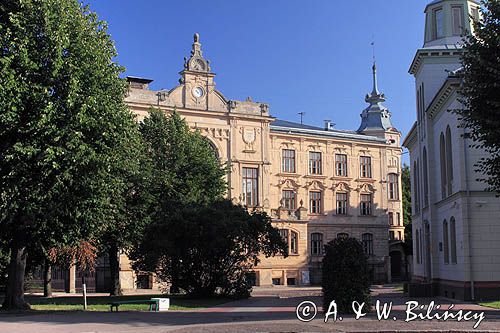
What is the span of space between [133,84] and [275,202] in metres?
18.5

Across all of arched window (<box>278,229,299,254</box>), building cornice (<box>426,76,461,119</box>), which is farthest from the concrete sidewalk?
arched window (<box>278,229,299,254</box>)

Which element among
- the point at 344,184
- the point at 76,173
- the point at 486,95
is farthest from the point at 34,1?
the point at 344,184

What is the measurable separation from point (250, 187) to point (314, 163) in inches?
373

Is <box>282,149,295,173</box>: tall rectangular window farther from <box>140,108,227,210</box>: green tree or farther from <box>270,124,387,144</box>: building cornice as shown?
<box>140,108,227,210</box>: green tree

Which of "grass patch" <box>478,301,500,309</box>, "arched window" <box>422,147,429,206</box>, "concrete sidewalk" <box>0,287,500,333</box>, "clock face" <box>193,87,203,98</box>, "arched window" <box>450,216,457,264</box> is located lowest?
"grass patch" <box>478,301,500,309</box>

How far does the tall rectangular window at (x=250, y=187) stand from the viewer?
62.6 m

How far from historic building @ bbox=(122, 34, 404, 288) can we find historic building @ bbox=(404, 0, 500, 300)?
802 inches

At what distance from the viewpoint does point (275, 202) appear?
65938 mm

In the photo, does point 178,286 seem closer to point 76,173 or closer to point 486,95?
point 76,173

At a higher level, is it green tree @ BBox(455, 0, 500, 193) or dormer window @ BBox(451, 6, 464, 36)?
dormer window @ BBox(451, 6, 464, 36)

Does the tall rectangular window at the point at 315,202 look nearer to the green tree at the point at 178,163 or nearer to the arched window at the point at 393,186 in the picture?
the arched window at the point at 393,186

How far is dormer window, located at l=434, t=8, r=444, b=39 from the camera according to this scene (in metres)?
38.7

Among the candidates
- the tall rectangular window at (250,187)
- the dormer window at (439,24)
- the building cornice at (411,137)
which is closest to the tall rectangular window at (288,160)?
the tall rectangular window at (250,187)

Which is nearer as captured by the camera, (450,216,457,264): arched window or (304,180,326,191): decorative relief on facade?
(450,216,457,264): arched window
